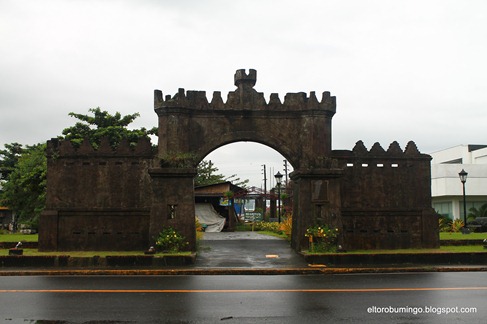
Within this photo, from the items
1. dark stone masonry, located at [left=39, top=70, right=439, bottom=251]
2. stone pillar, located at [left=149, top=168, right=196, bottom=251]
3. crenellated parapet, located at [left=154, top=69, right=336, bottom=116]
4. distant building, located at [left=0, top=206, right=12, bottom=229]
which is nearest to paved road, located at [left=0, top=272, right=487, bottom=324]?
stone pillar, located at [left=149, top=168, right=196, bottom=251]

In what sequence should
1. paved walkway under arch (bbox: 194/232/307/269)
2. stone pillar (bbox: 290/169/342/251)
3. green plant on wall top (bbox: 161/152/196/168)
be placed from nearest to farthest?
1. paved walkway under arch (bbox: 194/232/307/269)
2. green plant on wall top (bbox: 161/152/196/168)
3. stone pillar (bbox: 290/169/342/251)

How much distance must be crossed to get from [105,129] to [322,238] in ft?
55.6

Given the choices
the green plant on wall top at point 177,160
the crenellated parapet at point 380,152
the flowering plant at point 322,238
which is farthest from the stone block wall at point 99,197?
the crenellated parapet at point 380,152

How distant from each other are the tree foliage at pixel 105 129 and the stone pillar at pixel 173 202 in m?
12.7

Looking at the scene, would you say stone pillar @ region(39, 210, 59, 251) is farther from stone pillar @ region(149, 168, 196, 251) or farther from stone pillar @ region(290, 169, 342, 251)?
stone pillar @ region(290, 169, 342, 251)

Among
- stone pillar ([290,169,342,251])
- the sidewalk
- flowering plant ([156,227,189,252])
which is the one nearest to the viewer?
the sidewalk

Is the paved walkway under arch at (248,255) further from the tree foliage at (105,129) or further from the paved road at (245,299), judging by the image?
the tree foliage at (105,129)

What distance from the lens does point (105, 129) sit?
29.5 meters

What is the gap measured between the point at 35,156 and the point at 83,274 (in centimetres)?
2360

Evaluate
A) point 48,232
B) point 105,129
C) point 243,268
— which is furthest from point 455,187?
point 48,232

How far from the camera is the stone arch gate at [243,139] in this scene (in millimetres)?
16891

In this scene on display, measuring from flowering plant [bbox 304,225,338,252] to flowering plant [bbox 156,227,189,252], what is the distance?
13.0 feet

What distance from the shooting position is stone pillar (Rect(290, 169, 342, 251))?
1712 cm

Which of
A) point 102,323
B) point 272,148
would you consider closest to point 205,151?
point 272,148
